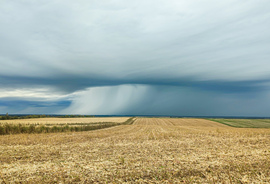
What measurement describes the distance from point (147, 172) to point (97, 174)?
269cm

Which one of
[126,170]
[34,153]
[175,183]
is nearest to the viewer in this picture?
[175,183]

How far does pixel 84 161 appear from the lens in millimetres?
12688

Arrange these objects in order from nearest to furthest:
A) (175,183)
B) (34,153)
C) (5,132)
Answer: (175,183), (34,153), (5,132)

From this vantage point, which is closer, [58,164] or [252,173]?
[252,173]

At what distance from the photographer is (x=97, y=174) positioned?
9.98 m

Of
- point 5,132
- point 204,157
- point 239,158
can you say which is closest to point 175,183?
point 204,157

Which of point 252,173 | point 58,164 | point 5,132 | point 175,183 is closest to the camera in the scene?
point 175,183

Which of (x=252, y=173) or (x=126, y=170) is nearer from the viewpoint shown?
(x=252, y=173)

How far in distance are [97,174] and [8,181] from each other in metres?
4.22

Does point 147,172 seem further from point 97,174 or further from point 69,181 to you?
point 69,181

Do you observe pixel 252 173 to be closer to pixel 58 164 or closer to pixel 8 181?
pixel 58 164

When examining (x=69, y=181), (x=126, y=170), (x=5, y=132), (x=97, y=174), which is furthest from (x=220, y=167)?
(x=5, y=132)

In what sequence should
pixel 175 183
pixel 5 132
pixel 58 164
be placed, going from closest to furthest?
pixel 175 183, pixel 58 164, pixel 5 132

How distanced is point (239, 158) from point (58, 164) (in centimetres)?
1234
